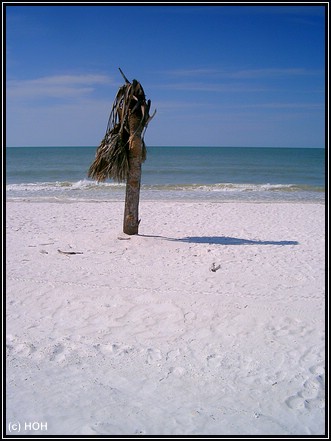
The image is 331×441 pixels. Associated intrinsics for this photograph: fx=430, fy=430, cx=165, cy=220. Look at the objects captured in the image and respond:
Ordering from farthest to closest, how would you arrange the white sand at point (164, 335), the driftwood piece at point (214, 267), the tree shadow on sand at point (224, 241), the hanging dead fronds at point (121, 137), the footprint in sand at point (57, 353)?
the tree shadow on sand at point (224, 241)
the hanging dead fronds at point (121, 137)
the driftwood piece at point (214, 267)
the footprint in sand at point (57, 353)
the white sand at point (164, 335)

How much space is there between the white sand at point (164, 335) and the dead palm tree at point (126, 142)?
119 centimetres

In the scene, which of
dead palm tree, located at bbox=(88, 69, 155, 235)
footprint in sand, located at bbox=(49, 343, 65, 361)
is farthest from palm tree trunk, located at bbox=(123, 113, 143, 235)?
footprint in sand, located at bbox=(49, 343, 65, 361)

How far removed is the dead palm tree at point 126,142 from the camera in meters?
7.54

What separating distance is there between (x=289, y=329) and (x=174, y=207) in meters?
8.52

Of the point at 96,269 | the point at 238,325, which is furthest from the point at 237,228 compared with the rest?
the point at 238,325

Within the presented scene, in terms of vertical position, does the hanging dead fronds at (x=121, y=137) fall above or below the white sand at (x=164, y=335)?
above

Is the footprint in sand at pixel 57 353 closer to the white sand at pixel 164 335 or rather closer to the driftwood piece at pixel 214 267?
the white sand at pixel 164 335

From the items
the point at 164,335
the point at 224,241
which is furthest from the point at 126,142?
the point at 164,335

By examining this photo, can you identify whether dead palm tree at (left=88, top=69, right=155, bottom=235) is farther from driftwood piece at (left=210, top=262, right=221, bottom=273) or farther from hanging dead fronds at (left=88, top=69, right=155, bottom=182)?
driftwood piece at (left=210, top=262, right=221, bottom=273)

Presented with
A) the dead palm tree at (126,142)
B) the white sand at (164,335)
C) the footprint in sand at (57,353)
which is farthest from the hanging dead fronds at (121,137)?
the footprint in sand at (57,353)

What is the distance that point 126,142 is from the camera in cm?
766

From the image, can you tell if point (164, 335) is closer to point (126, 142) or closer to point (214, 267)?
point (214, 267)

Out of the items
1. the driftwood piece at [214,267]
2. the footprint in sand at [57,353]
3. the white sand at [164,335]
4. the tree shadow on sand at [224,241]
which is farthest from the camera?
the tree shadow on sand at [224,241]

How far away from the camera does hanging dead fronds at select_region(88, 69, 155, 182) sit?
7523mm
